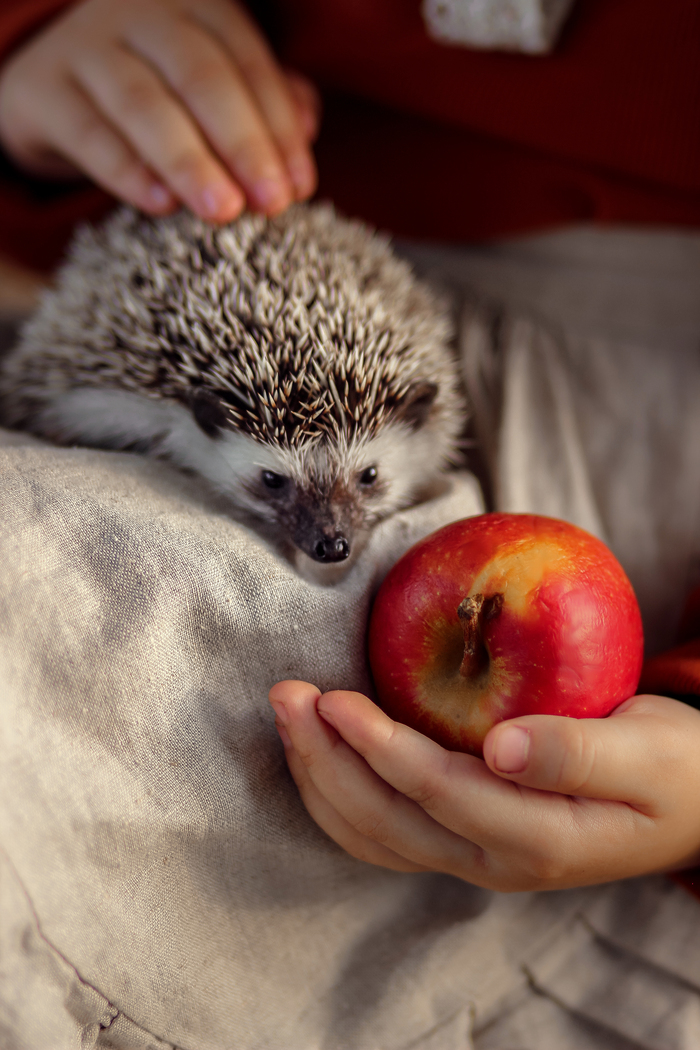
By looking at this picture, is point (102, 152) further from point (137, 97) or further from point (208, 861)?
point (208, 861)

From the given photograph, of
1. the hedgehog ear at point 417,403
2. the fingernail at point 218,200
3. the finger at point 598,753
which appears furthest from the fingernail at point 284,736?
the fingernail at point 218,200

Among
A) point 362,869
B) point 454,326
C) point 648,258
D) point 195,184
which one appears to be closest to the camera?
point 362,869

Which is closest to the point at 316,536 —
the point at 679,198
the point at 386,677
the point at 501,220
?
the point at 386,677

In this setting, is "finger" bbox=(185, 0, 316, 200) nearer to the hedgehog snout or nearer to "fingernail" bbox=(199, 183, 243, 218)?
"fingernail" bbox=(199, 183, 243, 218)

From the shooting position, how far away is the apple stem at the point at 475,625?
0.69 m

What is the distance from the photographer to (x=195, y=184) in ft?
3.37

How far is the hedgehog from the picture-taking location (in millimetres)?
956

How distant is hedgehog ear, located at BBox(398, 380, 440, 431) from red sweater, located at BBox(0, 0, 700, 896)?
0.47 m

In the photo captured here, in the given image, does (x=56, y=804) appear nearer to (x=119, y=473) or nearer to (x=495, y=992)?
(x=119, y=473)

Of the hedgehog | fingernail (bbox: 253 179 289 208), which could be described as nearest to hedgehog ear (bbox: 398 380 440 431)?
the hedgehog

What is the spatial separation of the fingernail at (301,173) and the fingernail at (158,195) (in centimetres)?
21

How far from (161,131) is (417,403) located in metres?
0.57

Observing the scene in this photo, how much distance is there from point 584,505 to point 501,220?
0.59 metres

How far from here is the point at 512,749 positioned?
62 cm
